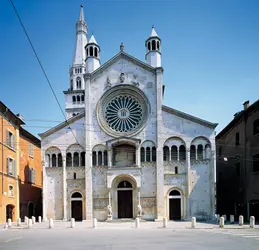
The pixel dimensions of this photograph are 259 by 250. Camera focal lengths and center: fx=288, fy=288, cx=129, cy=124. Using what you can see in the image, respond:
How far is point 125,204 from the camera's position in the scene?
31266mm

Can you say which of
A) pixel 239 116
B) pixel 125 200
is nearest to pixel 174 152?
pixel 125 200

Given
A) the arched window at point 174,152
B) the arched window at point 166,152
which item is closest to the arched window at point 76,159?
the arched window at point 166,152

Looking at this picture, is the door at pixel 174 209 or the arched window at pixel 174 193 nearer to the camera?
the door at pixel 174 209

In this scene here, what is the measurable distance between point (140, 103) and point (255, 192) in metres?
14.9

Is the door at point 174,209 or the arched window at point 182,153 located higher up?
the arched window at point 182,153

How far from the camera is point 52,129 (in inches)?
1280

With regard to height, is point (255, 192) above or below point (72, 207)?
above

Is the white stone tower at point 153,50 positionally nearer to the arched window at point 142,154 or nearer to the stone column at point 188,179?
the arched window at point 142,154

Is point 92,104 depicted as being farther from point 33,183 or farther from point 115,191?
point 33,183

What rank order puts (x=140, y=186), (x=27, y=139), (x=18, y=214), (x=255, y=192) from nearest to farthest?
1. (x=255, y=192)
2. (x=140, y=186)
3. (x=18, y=214)
4. (x=27, y=139)

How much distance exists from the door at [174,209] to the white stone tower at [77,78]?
Result: 107ft

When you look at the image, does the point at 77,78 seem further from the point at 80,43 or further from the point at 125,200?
the point at 125,200

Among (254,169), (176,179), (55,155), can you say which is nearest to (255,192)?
(254,169)

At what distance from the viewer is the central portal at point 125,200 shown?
31.0 metres
